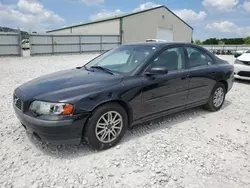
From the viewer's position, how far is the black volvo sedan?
2586mm

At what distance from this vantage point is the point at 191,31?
29672mm

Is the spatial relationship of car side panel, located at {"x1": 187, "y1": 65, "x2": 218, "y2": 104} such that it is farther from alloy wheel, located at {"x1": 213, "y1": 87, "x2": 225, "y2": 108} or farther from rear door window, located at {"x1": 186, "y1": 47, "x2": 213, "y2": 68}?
alloy wheel, located at {"x1": 213, "y1": 87, "x2": 225, "y2": 108}

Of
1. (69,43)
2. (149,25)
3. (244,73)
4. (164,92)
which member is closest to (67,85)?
(164,92)

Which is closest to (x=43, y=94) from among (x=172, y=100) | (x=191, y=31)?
(x=172, y=100)

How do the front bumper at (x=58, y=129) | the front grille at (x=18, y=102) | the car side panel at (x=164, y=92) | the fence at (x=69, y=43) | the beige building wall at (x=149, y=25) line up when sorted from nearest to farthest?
the front bumper at (x=58, y=129) → the front grille at (x=18, y=102) → the car side panel at (x=164, y=92) → the fence at (x=69, y=43) → the beige building wall at (x=149, y=25)

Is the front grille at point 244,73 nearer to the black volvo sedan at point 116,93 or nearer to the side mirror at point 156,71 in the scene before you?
the black volvo sedan at point 116,93

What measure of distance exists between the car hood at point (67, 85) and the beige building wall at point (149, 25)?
20252mm

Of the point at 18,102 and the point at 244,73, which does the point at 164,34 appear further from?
the point at 18,102

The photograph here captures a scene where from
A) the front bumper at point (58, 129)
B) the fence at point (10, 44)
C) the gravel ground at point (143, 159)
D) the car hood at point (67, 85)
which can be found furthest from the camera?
the fence at point (10, 44)

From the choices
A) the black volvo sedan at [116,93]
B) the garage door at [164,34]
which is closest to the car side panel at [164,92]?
the black volvo sedan at [116,93]

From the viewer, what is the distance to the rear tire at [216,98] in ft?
14.8

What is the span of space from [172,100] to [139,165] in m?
1.46

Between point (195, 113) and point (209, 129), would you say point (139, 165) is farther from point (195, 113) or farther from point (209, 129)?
point (195, 113)

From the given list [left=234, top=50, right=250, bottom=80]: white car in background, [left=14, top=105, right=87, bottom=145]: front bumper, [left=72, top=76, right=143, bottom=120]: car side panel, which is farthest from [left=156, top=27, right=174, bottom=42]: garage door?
[left=14, top=105, right=87, bottom=145]: front bumper
